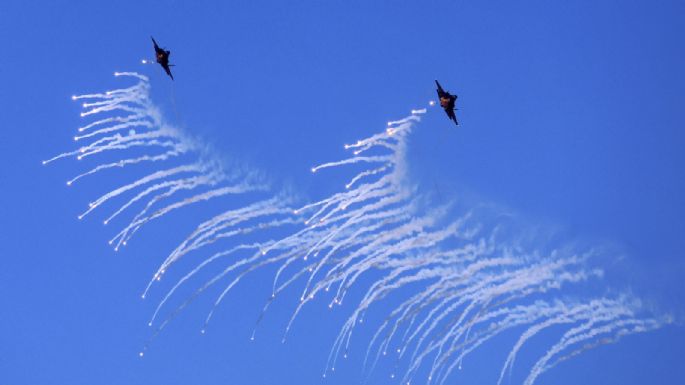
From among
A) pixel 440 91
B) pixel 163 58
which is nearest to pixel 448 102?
pixel 440 91

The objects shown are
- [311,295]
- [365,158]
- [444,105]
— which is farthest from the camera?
[444,105]

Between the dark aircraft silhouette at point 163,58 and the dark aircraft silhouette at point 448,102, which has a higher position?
the dark aircraft silhouette at point 163,58

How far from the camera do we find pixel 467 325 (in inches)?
2039

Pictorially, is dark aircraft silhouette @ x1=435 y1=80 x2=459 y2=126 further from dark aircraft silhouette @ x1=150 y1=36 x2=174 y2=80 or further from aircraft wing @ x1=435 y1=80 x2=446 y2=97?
dark aircraft silhouette @ x1=150 y1=36 x2=174 y2=80

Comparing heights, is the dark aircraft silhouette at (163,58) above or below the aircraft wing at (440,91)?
above

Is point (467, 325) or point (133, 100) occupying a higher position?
point (133, 100)

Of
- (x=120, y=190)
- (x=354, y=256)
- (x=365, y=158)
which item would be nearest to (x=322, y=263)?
(x=354, y=256)

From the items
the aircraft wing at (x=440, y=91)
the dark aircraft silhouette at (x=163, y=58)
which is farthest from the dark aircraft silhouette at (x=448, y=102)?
the dark aircraft silhouette at (x=163, y=58)

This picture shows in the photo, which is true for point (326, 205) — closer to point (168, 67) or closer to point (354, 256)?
point (354, 256)

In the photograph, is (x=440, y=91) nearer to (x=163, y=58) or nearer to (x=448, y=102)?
(x=448, y=102)

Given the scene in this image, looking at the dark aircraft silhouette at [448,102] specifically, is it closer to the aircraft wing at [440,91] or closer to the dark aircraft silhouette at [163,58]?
the aircraft wing at [440,91]

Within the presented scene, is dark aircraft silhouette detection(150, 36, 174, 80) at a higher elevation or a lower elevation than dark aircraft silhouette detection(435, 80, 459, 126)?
higher

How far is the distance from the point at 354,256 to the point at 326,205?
3.60 meters

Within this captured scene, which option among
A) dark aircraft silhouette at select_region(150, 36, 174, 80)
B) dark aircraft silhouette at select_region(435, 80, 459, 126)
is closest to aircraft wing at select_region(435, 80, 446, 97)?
dark aircraft silhouette at select_region(435, 80, 459, 126)
